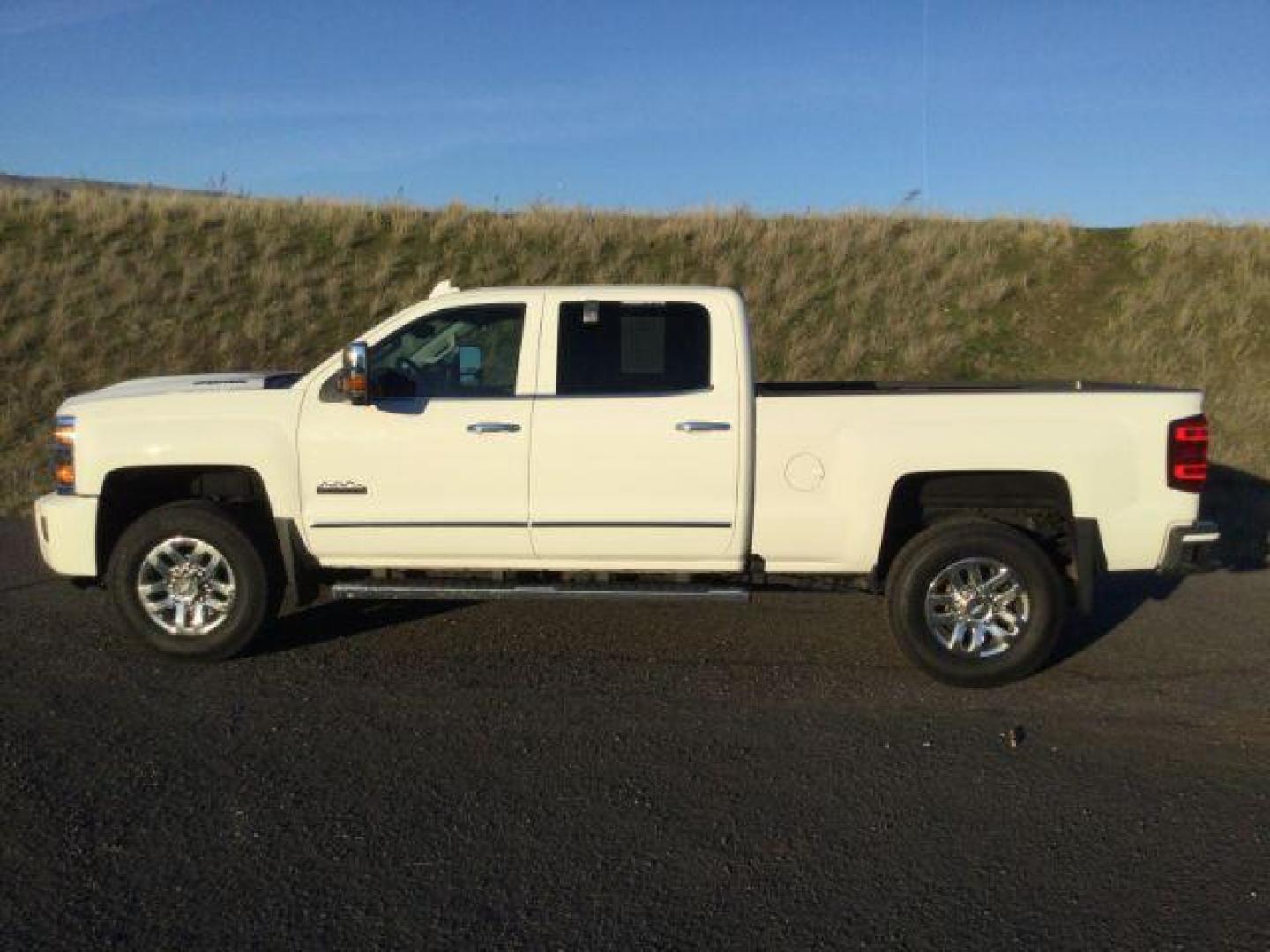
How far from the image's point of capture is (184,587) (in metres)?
6.32

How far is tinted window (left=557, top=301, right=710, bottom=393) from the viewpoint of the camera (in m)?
6.25

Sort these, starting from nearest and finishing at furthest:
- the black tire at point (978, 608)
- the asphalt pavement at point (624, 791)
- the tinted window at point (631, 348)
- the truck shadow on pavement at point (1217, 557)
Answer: the asphalt pavement at point (624, 791) < the black tire at point (978, 608) < the tinted window at point (631, 348) < the truck shadow on pavement at point (1217, 557)

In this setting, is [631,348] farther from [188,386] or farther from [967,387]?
[188,386]

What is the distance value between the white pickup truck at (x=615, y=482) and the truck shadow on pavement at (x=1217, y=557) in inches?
31.6

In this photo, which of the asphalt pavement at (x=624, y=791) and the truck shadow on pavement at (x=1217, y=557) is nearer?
the asphalt pavement at (x=624, y=791)

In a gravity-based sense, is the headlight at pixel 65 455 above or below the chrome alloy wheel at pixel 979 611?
above

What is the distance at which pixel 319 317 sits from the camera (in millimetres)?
17594

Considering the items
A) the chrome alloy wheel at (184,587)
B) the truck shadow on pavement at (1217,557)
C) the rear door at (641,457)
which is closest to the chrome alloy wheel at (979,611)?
the truck shadow on pavement at (1217,557)

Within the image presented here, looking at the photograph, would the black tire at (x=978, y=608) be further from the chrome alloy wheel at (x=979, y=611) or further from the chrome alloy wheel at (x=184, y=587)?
the chrome alloy wheel at (x=184, y=587)

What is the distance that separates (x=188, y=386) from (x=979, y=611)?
461 centimetres

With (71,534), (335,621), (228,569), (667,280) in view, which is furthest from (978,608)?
(667,280)

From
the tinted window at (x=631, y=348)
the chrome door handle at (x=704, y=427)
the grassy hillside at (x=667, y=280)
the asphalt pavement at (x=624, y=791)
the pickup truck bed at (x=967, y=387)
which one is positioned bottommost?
the asphalt pavement at (x=624, y=791)

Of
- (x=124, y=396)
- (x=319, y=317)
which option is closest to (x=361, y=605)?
(x=124, y=396)

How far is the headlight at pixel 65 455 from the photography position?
20.9ft
